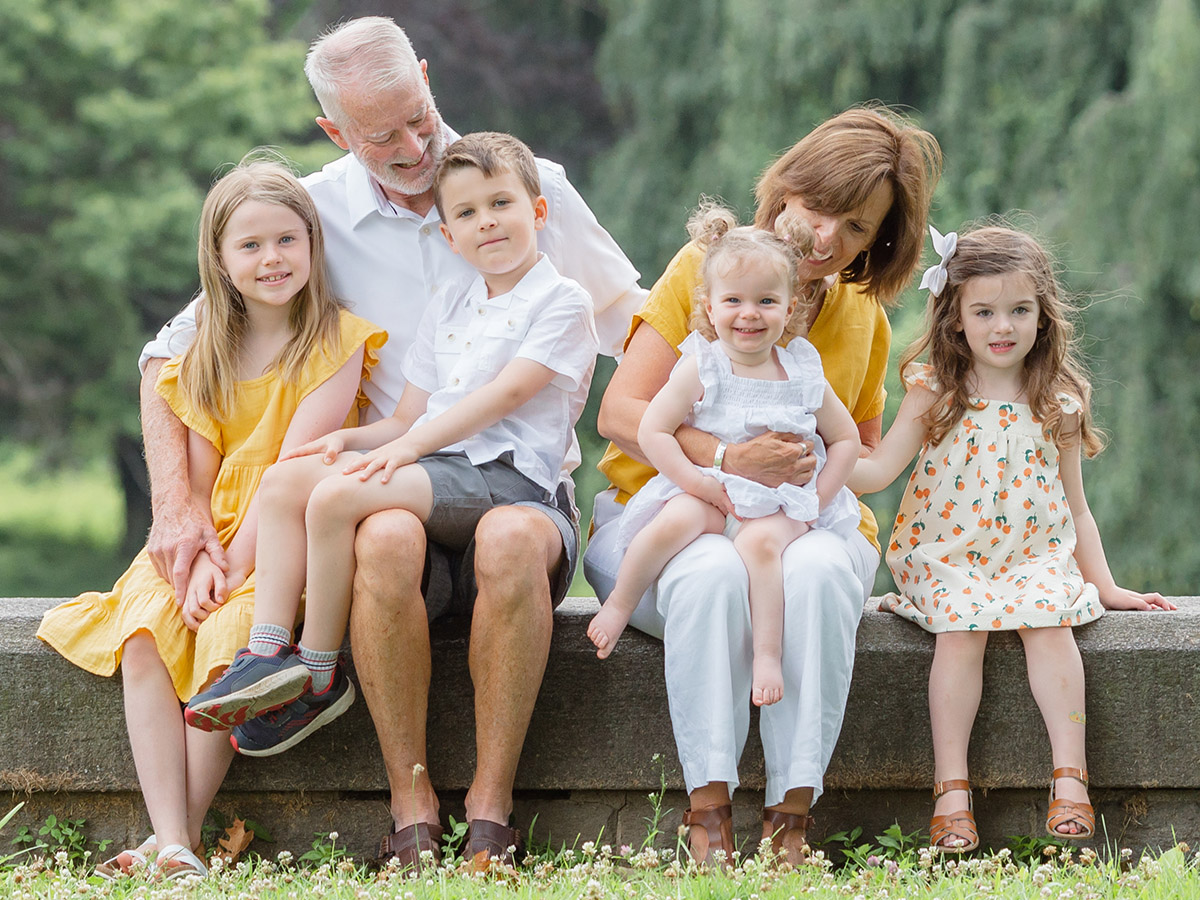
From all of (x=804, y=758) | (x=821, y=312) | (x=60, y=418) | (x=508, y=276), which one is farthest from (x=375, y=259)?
(x=60, y=418)

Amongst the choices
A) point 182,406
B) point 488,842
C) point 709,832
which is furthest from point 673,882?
point 182,406

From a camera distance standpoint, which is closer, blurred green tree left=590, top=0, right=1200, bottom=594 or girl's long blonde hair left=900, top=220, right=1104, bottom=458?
girl's long blonde hair left=900, top=220, right=1104, bottom=458

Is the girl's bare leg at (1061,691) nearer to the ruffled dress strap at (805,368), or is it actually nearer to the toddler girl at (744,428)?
the toddler girl at (744,428)

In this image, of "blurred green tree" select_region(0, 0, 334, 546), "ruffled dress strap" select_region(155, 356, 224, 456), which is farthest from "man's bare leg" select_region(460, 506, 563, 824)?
"blurred green tree" select_region(0, 0, 334, 546)

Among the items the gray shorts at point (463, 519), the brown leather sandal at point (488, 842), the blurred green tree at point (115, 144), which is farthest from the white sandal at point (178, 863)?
the blurred green tree at point (115, 144)

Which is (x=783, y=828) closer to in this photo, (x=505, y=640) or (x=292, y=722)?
(x=505, y=640)

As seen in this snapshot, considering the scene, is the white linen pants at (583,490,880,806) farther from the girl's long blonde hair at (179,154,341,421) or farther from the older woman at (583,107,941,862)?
the girl's long blonde hair at (179,154,341,421)

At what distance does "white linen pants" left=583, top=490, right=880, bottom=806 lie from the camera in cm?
242

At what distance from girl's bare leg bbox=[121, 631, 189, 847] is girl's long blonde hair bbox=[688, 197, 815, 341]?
120 centimetres

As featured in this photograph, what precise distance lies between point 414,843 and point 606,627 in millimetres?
508

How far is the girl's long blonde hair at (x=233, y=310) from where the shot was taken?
2.76 m

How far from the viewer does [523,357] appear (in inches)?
104

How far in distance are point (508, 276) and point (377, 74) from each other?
49 cm

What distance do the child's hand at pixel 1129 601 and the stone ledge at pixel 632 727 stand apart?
0.10 meters
